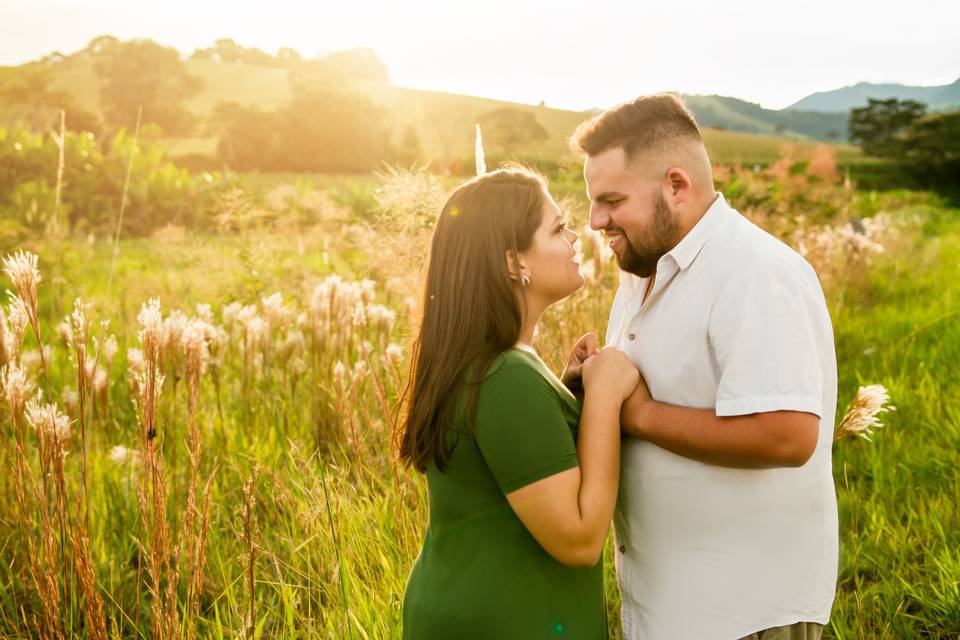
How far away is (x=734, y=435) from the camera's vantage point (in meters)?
1.92

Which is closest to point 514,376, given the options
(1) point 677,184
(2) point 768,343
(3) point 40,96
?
(2) point 768,343

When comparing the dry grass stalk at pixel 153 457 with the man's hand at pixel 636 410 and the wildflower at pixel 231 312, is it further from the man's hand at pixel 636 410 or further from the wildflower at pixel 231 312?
the wildflower at pixel 231 312

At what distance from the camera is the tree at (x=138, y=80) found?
2021 inches

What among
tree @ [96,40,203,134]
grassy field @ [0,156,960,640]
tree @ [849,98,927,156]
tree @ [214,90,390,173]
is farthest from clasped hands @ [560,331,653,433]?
tree @ [849,98,927,156]

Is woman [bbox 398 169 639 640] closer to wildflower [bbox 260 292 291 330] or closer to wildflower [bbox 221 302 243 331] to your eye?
wildflower [bbox 260 292 291 330]

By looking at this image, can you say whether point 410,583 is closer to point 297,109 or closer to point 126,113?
point 297,109

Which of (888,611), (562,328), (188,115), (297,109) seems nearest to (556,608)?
(888,611)

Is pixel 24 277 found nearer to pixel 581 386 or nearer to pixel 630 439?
pixel 581 386

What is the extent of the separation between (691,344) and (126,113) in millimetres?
57724

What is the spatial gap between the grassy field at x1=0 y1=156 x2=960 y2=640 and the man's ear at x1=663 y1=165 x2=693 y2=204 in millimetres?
1364

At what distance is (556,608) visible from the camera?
201cm

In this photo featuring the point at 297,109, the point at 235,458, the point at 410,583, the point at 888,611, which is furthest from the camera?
the point at 297,109

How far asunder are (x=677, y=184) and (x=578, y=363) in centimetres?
63

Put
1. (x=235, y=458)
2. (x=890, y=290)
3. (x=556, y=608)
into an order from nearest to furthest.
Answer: (x=556, y=608), (x=235, y=458), (x=890, y=290)
